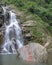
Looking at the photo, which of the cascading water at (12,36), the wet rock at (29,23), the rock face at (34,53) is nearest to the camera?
the rock face at (34,53)

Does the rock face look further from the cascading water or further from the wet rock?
the wet rock

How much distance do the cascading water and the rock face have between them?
23.6 feet

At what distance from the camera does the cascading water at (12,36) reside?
29.6 metres

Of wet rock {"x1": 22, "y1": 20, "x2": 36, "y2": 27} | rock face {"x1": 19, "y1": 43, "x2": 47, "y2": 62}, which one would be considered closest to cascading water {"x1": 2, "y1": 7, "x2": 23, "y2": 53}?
wet rock {"x1": 22, "y1": 20, "x2": 36, "y2": 27}

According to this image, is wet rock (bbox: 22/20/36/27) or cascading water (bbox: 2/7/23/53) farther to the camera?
wet rock (bbox: 22/20/36/27)

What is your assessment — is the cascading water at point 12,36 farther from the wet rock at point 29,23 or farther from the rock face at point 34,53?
→ the rock face at point 34,53

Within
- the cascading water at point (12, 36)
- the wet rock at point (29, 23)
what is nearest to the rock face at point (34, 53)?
the cascading water at point (12, 36)

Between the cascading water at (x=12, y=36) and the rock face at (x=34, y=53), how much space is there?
7.20 m

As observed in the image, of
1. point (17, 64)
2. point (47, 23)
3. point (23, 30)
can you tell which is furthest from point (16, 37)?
point (17, 64)

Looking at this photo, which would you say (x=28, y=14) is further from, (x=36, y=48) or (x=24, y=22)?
(x=36, y=48)

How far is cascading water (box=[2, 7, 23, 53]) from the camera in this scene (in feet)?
97.1

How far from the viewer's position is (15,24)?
32938 millimetres

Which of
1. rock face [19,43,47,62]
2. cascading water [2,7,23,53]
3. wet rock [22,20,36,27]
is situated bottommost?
cascading water [2,7,23,53]

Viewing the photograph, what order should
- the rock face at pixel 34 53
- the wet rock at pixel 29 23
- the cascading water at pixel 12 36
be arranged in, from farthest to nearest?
A: the wet rock at pixel 29 23, the cascading water at pixel 12 36, the rock face at pixel 34 53
